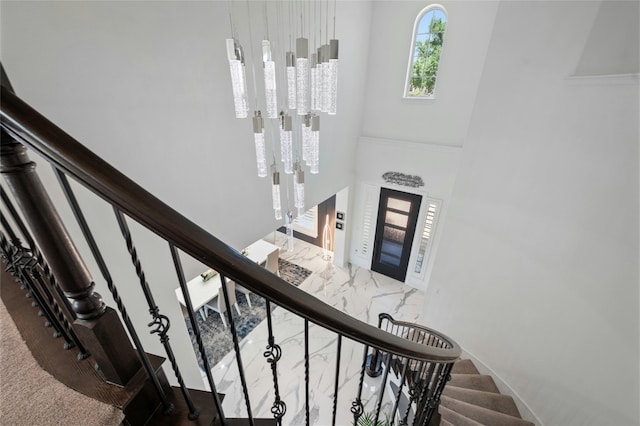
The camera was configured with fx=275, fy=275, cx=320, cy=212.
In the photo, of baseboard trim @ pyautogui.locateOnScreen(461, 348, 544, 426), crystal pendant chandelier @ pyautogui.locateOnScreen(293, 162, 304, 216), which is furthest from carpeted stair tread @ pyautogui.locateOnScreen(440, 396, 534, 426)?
crystal pendant chandelier @ pyautogui.locateOnScreen(293, 162, 304, 216)

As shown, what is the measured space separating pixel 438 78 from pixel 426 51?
1.69 feet

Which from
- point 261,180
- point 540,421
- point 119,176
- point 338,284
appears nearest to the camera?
point 119,176

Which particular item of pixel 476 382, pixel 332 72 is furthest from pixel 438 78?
pixel 476 382

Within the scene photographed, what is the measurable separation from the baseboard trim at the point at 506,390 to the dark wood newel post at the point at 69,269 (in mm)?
3978

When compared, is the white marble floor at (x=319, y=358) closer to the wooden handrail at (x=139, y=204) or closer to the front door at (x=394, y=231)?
the front door at (x=394, y=231)

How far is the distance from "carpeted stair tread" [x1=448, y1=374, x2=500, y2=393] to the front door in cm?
270

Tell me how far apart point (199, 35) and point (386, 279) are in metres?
5.55

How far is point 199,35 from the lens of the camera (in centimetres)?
237

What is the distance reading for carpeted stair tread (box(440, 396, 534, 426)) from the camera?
8.89ft

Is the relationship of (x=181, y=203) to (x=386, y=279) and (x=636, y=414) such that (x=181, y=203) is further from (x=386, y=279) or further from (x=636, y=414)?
(x=386, y=279)

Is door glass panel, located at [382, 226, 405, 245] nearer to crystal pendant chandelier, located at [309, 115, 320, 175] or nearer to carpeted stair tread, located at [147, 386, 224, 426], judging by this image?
crystal pendant chandelier, located at [309, 115, 320, 175]

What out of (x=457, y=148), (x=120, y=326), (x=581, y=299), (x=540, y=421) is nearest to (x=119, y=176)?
(x=120, y=326)

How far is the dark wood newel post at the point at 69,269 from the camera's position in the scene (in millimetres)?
576

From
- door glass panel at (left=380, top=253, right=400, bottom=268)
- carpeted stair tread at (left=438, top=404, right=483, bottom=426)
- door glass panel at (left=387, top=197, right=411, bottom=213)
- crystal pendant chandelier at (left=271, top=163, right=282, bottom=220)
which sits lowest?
door glass panel at (left=380, top=253, right=400, bottom=268)
